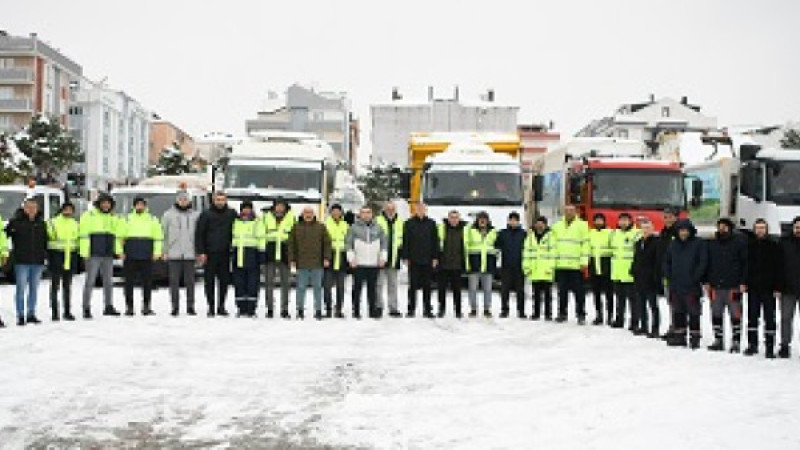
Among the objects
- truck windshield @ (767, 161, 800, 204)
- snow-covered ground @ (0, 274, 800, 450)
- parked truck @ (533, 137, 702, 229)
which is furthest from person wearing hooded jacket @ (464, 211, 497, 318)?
truck windshield @ (767, 161, 800, 204)

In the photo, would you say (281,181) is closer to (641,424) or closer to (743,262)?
(743,262)

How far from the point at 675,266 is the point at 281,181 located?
36.5 ft

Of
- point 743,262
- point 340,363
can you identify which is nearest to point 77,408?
point 340,363

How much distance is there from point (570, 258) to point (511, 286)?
1350 millimetres

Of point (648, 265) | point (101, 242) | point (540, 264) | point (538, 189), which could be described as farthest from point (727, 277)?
point (538, 189)

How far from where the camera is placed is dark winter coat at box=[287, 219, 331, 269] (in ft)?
51.5

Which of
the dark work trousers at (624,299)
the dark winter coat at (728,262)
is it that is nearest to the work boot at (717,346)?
the dark winter coat at (728,262)

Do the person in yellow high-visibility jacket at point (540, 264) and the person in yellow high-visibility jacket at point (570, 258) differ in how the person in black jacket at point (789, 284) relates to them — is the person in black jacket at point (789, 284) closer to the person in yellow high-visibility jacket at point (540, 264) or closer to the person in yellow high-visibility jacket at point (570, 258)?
the person in yellow high-visibility jacket at point (570, 258)

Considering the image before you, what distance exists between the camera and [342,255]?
16.3 metres

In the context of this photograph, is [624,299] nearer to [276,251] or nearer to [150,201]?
[276,251]

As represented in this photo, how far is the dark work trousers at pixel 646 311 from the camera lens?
14000mm

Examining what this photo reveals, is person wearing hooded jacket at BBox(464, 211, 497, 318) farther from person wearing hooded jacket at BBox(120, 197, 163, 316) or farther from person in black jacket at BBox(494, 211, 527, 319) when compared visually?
person wearing hooded jacket at BBox(120, 197, 163, 316)

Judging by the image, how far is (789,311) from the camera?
481 inches

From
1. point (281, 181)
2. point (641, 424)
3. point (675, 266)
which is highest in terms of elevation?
point (281, 181)
